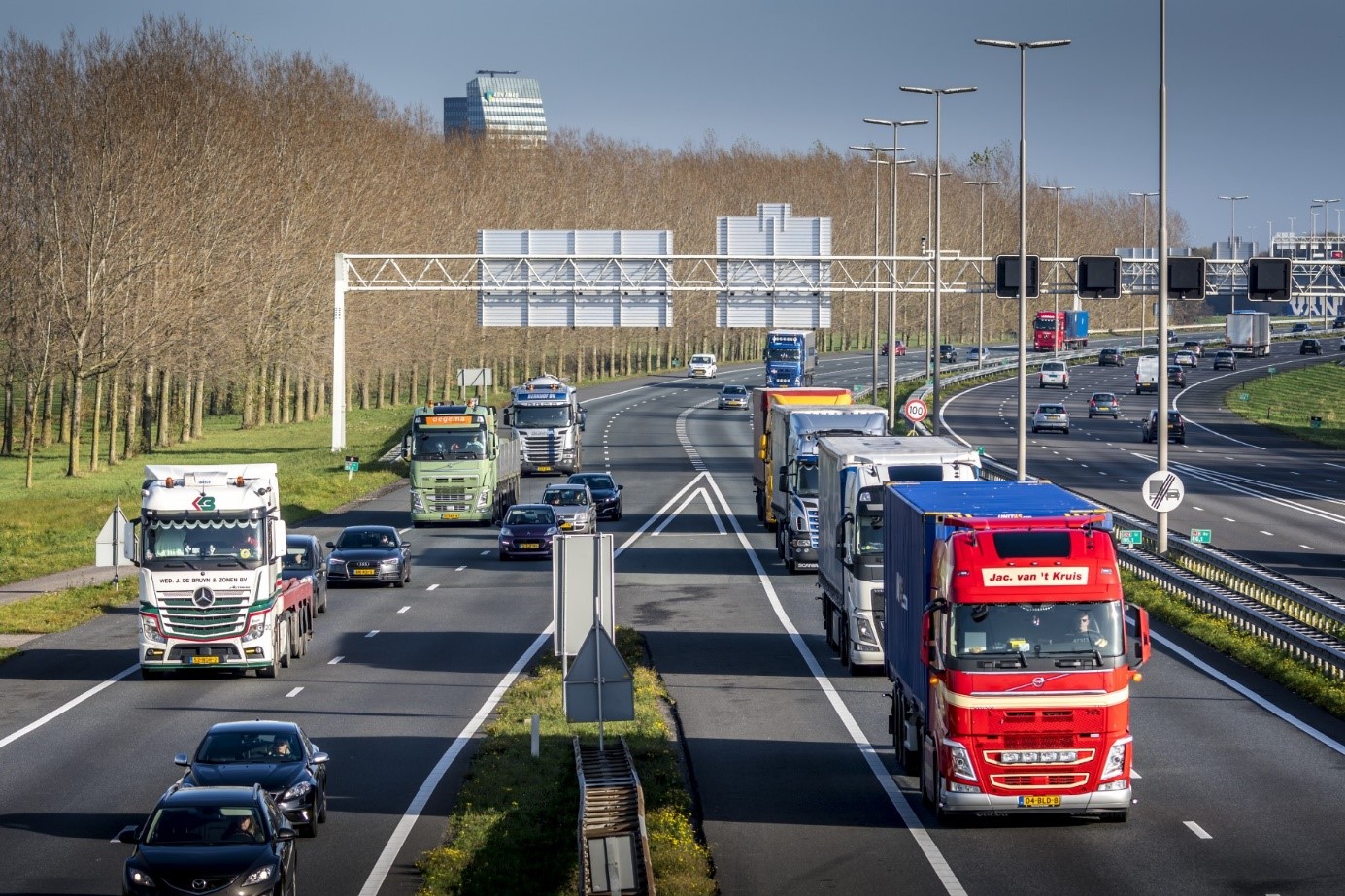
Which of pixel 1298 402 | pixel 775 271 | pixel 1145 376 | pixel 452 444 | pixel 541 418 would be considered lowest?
pixel 452 444

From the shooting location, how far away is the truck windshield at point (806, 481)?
1641 inches

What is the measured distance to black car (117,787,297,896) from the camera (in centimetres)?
1529

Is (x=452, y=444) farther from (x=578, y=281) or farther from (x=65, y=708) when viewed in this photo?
(x=65, y=708)

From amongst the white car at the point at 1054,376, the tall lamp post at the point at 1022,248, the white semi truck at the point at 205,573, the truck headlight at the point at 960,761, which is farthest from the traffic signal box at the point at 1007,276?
the white car at the point at 1054,376

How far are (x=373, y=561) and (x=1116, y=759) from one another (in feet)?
85.7

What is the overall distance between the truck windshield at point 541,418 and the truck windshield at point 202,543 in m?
39.7

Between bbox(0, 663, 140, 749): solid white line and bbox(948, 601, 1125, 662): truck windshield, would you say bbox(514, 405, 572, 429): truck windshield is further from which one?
bbox(948, 601, 1125, 662): truck windshield

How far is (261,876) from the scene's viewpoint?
50.5ft

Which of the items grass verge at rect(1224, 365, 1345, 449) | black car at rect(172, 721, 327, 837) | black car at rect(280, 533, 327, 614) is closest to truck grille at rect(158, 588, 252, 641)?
black car at rect(280, 533, 327, 614)

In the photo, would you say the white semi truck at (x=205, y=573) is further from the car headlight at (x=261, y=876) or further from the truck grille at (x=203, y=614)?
the car headlight at (x=261, y=876)

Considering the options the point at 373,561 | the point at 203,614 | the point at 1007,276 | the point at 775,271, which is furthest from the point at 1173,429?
the point at 203,614

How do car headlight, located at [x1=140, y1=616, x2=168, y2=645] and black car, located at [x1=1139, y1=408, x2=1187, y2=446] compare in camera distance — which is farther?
black car, located at [x1=1139, y1=408, x2=1187, y2=446]

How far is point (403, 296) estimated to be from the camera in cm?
11119

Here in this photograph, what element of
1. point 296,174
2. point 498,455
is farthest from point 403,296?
point 498,455
